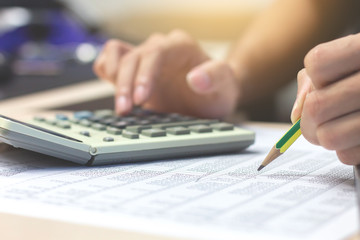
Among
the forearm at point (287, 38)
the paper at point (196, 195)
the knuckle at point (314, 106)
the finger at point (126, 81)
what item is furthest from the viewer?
the forearm at point (287, 38)

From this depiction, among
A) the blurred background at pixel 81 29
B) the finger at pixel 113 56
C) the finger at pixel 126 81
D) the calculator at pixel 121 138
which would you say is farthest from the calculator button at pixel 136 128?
the blurred background at pixel 81 29

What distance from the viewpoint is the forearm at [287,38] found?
986mm

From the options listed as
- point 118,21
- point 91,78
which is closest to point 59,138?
point 91,78

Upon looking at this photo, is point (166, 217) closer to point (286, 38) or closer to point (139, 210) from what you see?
point (139, 210)

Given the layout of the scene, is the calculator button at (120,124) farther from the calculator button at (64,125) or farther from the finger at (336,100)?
the finger at (336,100)

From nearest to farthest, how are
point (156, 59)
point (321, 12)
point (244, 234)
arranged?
point (244, 234) → point (156, 59) → point (321, 12)

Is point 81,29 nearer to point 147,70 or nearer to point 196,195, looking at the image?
point 147,70

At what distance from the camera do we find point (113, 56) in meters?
0.78

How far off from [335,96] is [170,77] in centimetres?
41

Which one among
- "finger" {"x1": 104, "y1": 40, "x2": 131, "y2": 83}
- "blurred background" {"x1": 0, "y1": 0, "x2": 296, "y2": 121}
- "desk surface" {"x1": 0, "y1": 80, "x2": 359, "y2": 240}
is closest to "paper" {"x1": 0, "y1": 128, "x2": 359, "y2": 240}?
"desk surface" {"x1": 0, "y1": 80, "x2": 359, "y2": 240}

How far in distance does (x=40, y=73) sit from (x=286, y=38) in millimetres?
470

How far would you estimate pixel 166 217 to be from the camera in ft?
1.04

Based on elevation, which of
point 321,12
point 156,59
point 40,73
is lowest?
point 156,59

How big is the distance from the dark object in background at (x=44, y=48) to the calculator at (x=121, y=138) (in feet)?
1.20
